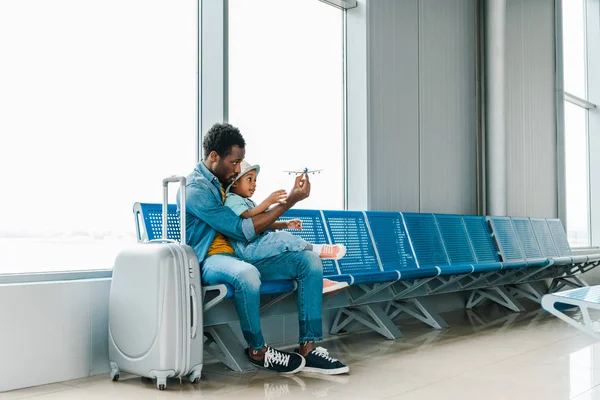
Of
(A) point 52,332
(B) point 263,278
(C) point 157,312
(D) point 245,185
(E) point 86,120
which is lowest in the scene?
(A) point 52,332

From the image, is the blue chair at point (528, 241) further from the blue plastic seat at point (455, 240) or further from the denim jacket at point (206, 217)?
the denim jacket at point (206, 217)

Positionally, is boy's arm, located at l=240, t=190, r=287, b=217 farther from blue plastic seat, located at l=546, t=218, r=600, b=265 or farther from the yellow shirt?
blue plastic seat, located at l=546, t=218, r=600, b=265

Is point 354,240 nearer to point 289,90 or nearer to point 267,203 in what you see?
point 289,90

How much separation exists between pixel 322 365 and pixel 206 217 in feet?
3.11

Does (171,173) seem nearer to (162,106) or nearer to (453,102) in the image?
(162,106)

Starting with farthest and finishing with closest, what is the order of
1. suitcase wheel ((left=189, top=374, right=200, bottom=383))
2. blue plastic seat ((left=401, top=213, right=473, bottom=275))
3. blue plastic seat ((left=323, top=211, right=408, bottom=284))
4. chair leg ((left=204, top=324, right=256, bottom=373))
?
blue plastic seat ((left=401, top=213, right=473, bottom=275)) → blue plastic seat ((left=323, top=211, right=408, bottom=284)) → chair leg ((left=204, top=324, right=256, bottom=373)) → suitcase wheel ((left=189, top=374, right=200, bottom=383))

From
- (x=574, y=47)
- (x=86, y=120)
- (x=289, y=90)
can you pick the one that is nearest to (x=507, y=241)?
(x=289, y=90)

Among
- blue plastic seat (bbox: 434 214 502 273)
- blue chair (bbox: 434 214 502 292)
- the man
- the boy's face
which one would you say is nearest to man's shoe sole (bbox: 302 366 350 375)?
the man

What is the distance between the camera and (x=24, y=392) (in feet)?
10.2

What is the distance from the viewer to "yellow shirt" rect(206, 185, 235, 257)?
11.9 feet

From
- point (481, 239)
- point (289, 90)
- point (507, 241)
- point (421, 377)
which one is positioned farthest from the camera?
point (507, 241)

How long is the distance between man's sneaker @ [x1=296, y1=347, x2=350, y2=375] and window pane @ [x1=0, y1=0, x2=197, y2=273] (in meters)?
1.24

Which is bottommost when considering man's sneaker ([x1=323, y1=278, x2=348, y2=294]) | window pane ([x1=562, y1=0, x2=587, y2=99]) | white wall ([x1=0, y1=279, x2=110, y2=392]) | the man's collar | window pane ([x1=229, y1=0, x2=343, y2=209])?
white wall ([x1=0, y1=279, x2=110, y2=392])

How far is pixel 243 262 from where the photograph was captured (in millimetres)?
3426
